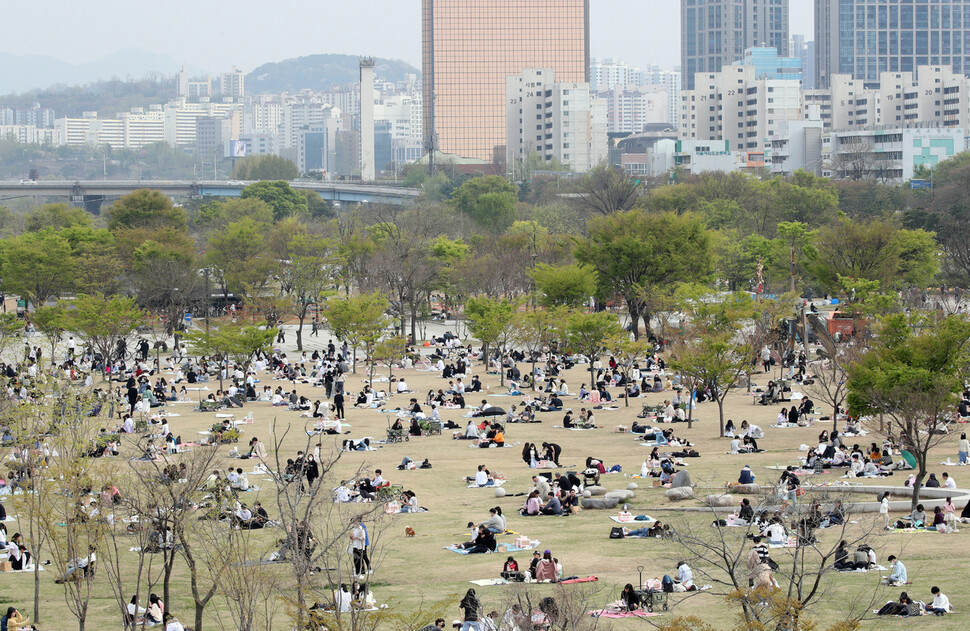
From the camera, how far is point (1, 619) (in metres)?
15.3

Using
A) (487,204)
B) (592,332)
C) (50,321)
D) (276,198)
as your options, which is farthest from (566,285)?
(276,198)

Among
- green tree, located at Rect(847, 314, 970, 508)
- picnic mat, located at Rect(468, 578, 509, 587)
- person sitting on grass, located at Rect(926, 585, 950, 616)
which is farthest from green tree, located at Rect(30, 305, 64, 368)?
person sitting on grass, located at Rect(926, 585, 950, 616)

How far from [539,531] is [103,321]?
2410cm

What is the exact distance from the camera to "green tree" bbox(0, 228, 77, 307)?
188 feet

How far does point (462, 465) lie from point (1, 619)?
1313 centimetres

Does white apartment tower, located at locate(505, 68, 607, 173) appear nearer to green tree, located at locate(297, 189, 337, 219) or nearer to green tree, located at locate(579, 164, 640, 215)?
green tree, located at locate(297, 189, 337, 219)

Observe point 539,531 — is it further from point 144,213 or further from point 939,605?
point 144,213

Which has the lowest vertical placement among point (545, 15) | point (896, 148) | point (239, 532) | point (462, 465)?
point (462, 465)

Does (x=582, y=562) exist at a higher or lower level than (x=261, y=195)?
lower

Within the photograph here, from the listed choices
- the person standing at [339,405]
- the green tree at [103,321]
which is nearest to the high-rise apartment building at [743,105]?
the green tree at [103,321]

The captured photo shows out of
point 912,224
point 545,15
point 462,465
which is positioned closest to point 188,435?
point 462,465

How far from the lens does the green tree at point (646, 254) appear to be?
50938 millimetres

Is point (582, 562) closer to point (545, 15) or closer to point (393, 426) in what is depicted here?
point (393, 426)

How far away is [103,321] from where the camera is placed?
40.0 m
